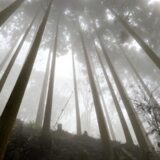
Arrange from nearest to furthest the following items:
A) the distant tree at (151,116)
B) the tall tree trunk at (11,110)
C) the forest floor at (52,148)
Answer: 1. the tall tree trunk at (11,110)
2. the forest floor at (52,148)
3. the distant tree at (151,116)

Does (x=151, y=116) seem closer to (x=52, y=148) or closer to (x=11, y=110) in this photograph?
(x=52, y=148)

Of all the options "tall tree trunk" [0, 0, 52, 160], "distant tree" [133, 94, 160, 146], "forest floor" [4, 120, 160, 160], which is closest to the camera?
"tall tree trunk" [0, 0, 52, 160]

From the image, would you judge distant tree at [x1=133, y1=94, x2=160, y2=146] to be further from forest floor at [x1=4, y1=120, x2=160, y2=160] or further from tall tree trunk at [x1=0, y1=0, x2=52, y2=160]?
tall tree trunk at [x1=0, y1=0, x2=52, y2=160]

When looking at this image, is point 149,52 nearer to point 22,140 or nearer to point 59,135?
point 59,135

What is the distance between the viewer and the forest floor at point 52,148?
7147mm

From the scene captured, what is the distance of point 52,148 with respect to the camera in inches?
315

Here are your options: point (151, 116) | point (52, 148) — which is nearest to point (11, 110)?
point (52, 148)

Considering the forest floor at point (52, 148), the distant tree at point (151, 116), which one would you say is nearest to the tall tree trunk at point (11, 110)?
the forest floor at point (52, 148)

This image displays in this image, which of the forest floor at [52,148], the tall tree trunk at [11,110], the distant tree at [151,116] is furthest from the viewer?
the distant tree at [151,116]

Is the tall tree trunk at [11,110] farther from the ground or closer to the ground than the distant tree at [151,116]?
closer to the ground

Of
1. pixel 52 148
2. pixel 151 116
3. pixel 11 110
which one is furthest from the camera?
pixel 151 116

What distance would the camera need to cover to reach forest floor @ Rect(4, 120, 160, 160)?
7.15 m

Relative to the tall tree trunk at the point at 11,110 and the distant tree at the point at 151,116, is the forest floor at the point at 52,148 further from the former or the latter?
the tall tree trunk at the point at 11,110

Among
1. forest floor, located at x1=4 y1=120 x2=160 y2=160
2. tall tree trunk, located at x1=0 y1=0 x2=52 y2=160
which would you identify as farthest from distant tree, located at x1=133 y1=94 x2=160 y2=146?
tall tree trunk, located at x1=0 y1=0 x2=52 y2=160
